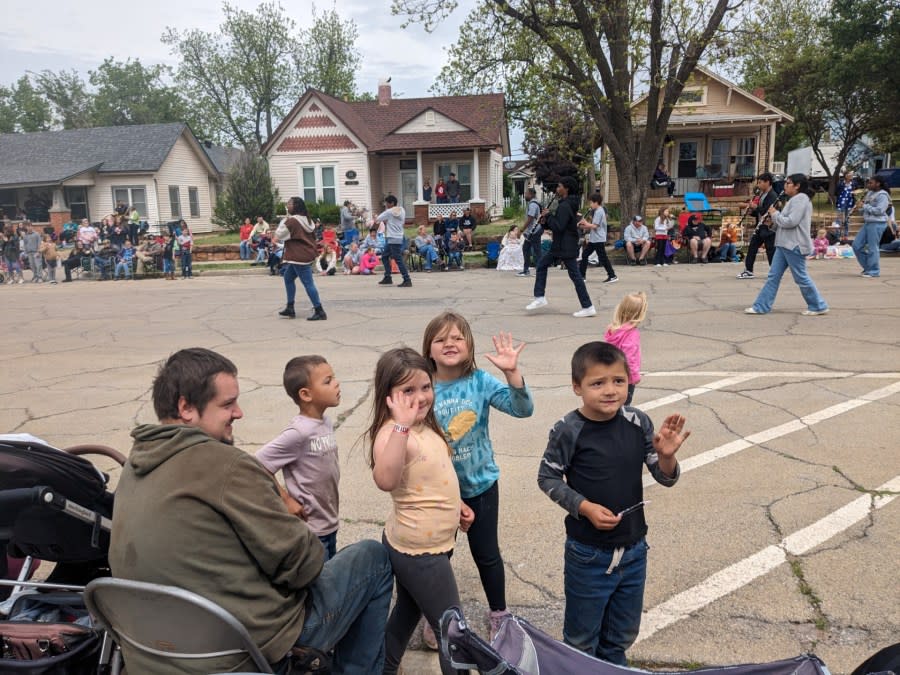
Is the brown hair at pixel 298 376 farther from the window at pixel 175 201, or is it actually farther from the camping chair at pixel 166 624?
the window at pixel 175 201

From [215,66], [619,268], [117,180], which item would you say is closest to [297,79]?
[215,66]

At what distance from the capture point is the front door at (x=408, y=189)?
32875 mm

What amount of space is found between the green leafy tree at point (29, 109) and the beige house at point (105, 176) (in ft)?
137

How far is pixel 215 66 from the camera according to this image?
5241 centimetres

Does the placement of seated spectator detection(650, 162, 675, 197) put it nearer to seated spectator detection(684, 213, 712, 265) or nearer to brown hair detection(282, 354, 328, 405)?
seated spectator detection(684, 213, 712, 265)

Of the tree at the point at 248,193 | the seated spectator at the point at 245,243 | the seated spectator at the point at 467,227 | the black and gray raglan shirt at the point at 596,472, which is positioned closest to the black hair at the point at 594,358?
the black and gray raglan shirt at the point at 596,472

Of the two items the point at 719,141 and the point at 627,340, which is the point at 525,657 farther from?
the point at 719,141

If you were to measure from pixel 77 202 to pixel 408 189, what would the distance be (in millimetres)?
17747

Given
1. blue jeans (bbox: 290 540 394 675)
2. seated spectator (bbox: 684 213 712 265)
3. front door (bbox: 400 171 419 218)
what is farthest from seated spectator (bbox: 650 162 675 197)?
blue jeans (bbox: 290 540 394 675)

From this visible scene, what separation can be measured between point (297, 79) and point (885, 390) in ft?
175

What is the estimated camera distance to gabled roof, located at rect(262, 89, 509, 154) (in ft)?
101

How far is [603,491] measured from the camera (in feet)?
8.05

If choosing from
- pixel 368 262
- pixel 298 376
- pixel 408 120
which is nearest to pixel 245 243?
pixel 368 262

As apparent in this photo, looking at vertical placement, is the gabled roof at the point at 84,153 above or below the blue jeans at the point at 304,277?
above
